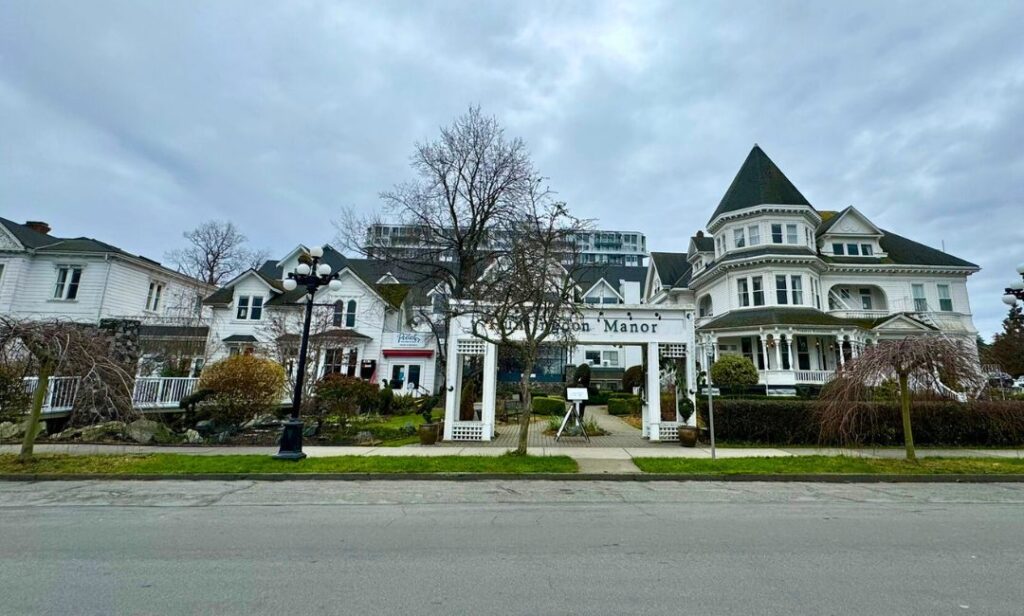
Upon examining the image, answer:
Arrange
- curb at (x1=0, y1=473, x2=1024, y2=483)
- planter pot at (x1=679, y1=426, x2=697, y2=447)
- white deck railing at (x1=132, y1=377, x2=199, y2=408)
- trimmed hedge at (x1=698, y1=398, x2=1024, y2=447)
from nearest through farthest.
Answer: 1. curb at (x1=0, y1=473, x2=1024, y2=483)
2. trimmed hedge at (x1=698, y1=398, x2=1024, y2=447)
3. planter pot at (x1=679, y1=426, x2=697, y2=447)
4. white deck railing at (x1=132, y1=377, x2=199, y2=408)

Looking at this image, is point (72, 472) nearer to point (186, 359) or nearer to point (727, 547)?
point (727, 547)

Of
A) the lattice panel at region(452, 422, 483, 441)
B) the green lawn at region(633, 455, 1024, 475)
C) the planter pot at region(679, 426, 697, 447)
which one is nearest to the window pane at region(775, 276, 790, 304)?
the green lawn at region(633, 455, 1024, 475)

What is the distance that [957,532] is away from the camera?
5.77 m

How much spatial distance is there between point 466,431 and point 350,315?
20482 millimetres

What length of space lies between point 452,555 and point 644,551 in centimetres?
211

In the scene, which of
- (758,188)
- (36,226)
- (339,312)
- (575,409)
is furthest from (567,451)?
(36,226)

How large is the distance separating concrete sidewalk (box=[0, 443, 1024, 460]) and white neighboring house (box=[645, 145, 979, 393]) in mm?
13466

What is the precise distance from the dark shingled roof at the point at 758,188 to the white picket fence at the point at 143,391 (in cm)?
3182

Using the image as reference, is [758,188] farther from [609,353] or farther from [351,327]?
[351,327]

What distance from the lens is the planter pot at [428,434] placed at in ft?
44.5

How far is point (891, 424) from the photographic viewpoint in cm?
1360

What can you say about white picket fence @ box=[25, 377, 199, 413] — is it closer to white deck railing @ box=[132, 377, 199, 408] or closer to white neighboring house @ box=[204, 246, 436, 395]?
white deck railing @ box=[132, 377, 199, 408]

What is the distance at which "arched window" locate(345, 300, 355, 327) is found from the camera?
31.9 meters

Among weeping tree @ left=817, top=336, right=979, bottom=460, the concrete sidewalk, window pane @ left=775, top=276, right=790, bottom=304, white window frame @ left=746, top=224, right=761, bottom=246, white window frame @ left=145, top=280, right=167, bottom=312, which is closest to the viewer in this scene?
weeping tree @ left=817, top=336, right=979, bottom=460
